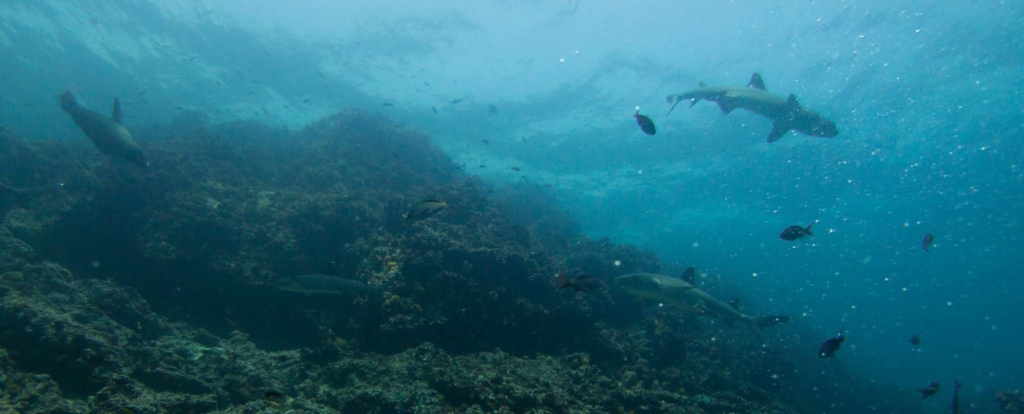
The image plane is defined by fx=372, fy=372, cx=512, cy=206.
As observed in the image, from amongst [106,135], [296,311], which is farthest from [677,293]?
[106,135]

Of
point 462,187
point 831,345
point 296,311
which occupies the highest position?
point 462,187

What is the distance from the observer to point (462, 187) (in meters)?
13.6

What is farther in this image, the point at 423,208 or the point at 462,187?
the point at 462,187

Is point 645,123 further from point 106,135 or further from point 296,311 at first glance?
point 106,135

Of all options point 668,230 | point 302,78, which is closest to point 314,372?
point 302,78

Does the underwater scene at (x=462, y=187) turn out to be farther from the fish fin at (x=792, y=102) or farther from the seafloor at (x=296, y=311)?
the fish fin at (x=792, y=102)

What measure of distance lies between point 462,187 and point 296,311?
6.85 m

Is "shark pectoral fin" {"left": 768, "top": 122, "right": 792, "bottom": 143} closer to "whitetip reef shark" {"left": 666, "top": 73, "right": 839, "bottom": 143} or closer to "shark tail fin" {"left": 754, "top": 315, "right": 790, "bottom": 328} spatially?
"whitetip reef shark" {"left": 666, "top": 73, "right": 839, "bottom": 143}

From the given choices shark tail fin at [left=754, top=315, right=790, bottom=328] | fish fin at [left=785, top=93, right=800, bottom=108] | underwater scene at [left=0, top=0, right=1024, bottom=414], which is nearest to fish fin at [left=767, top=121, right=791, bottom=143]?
underwater scene at [left=0, top=0, right=1024, bottom=414]

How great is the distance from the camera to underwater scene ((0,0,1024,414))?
223 inches

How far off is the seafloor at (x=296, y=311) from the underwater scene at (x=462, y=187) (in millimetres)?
58

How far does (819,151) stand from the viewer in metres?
25.9

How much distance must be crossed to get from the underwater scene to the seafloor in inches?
2.3

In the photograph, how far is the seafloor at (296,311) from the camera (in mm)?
4562
